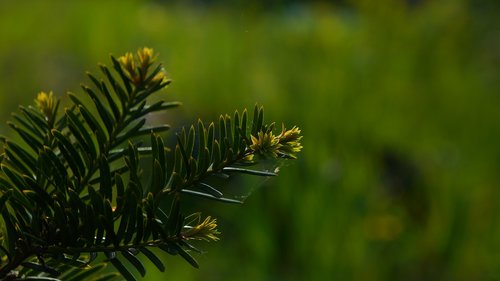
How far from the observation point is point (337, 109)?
92.4 inches

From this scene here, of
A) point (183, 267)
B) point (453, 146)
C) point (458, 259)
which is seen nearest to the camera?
point (183, 267)

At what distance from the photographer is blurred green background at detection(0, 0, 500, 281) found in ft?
6.18

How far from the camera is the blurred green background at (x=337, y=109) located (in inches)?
74.2

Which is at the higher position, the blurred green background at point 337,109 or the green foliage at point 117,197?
the green foliage at point 117,197

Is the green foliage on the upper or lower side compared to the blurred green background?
upper

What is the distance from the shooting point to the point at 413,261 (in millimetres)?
1962

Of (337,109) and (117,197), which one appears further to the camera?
(337,109)

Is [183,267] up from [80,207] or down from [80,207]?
down

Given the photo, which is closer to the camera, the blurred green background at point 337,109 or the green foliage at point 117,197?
the green foliage at point 117,197

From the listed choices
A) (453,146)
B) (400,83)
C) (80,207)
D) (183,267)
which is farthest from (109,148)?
(400,83)

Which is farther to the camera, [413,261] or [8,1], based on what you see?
[8,1]

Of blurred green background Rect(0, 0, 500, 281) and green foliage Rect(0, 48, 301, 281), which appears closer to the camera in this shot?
green foliage Rect(0, 48, 301, 281)

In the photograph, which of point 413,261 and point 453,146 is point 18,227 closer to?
point 413,261

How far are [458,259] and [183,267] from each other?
2.25 ft
